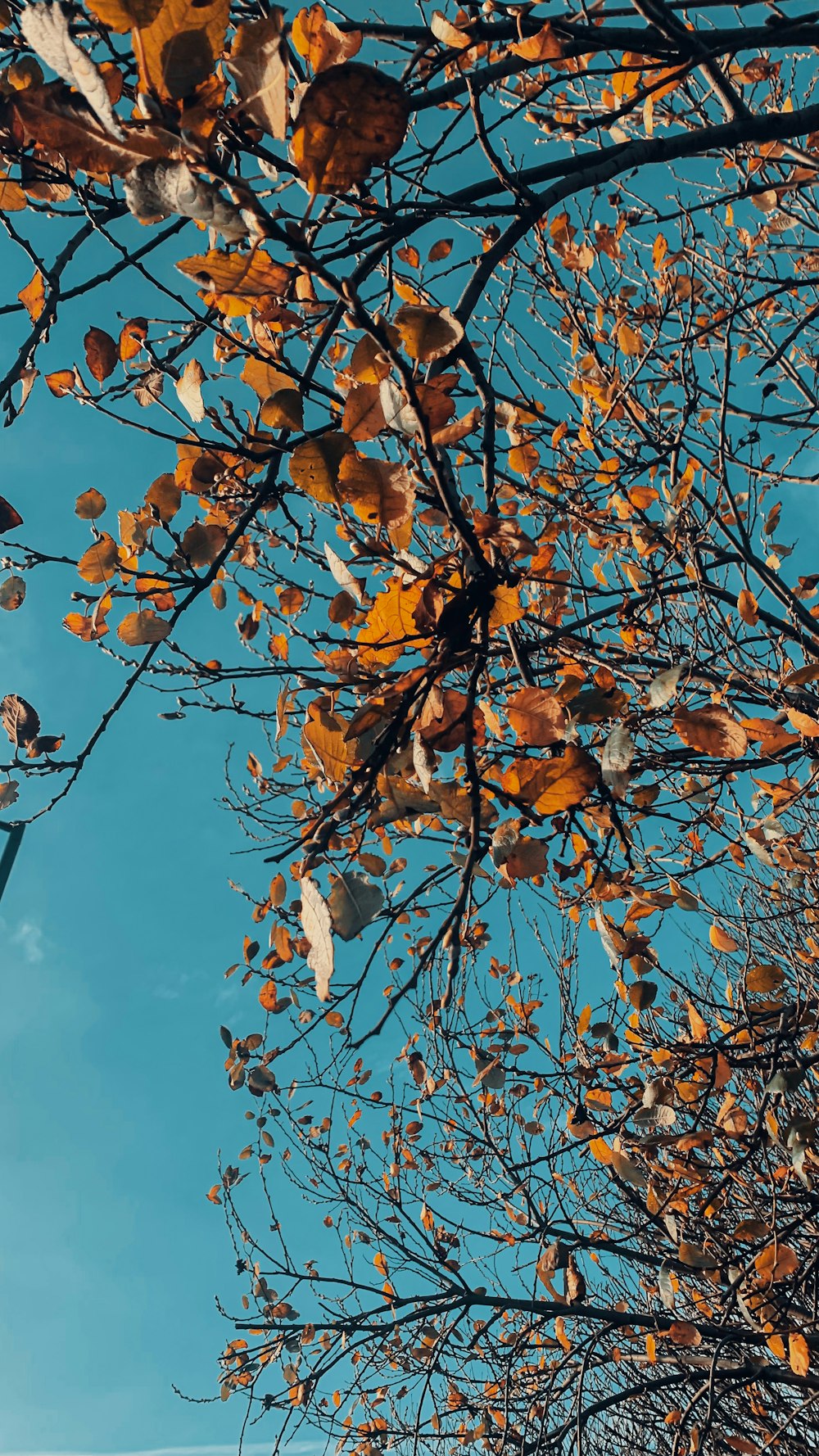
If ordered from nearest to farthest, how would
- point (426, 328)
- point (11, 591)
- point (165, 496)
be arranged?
point (426, 328) < point (165, 496) < point (11, 591)

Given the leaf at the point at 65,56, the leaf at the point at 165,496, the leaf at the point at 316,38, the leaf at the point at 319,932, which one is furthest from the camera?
the leaf at the point at 165,496

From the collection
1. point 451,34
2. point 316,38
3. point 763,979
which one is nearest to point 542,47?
point 451,34

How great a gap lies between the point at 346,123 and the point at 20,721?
114cm

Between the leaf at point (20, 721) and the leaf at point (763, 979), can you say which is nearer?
the leaf at point (20, 721)

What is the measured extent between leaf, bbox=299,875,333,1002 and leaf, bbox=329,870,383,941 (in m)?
0.06

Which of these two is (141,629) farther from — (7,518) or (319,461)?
(319,461)

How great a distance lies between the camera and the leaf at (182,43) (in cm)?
69

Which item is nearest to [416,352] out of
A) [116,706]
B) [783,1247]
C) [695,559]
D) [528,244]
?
[116,706]

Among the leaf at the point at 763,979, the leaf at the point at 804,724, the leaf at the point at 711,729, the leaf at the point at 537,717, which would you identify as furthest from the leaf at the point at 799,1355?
the leaf at the point at 537,717

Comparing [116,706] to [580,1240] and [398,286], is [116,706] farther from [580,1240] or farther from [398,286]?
[580,1240]

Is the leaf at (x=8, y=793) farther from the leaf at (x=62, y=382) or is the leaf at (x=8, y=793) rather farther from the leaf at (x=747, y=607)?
the leaf at (x=747, y=607)

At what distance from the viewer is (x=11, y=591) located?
1771mm

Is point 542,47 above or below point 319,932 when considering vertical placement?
above

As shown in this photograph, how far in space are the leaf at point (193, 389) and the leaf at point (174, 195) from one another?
36cm
